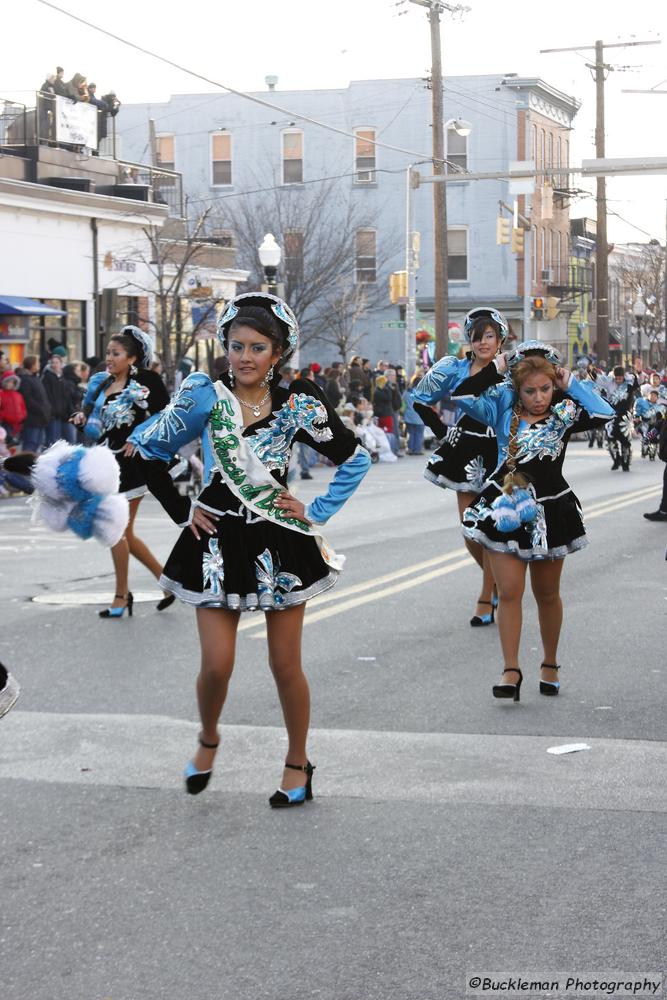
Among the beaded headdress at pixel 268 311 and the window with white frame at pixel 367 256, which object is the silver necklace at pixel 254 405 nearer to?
the beaded headdress at pixel 268 311

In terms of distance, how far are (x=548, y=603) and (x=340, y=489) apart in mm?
2423

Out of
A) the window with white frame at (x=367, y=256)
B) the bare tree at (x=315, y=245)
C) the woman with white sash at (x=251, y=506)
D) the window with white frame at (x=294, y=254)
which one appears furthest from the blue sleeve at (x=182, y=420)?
the window with white frame at (x=367, y=256)

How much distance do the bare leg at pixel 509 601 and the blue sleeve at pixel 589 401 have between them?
2.79 ft

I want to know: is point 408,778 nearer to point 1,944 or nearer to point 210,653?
point 210,653

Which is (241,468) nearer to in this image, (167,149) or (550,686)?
(550,686)

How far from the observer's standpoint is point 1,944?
4.41 meters

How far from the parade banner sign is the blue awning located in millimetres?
4331

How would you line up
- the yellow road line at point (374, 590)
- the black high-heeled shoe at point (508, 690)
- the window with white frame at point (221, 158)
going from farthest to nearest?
the window with white frame at point (221, 158) < the yellow road line at point (374, 590) < the black high-heeled shoe at point (508, 690)

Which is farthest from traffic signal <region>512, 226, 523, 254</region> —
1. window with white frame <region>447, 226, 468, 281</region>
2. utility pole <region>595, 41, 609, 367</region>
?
utility pole <region>595, 41, 609, 367</region>

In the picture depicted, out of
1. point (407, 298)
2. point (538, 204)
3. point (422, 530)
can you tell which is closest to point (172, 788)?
point (422, 530)

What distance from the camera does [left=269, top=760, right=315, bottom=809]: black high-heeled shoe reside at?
579 centimetres

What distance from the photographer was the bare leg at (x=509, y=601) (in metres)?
7.81

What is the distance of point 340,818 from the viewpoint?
566cm

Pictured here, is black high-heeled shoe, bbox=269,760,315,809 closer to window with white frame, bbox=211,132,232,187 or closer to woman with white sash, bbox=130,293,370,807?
woman with white sash, bbox=130,293,370,807
